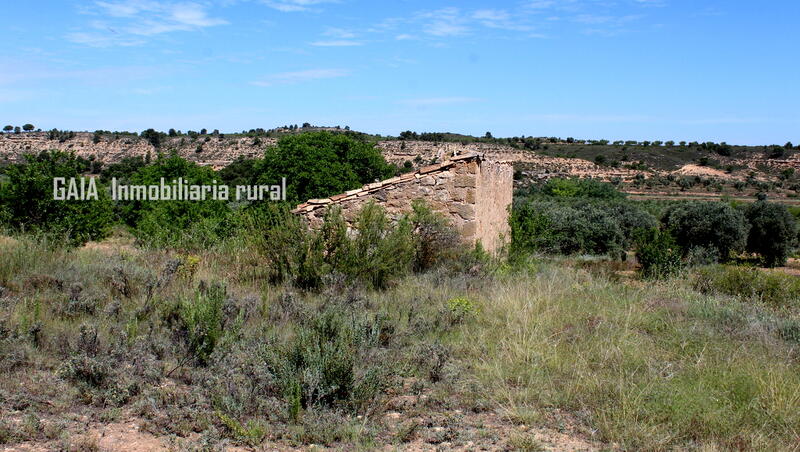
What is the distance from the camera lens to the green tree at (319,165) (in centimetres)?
2092

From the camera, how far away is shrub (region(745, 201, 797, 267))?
87.4ft

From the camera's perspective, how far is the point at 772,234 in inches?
1058

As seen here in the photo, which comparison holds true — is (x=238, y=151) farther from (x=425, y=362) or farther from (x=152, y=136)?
(x=425, y=362)

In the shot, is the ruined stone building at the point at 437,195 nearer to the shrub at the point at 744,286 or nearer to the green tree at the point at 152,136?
the shrub at the point at 744,286

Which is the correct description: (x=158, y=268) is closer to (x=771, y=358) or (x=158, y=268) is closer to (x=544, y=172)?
(x=771, y=358)

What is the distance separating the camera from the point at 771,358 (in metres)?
4.68

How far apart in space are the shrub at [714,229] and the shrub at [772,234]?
63 cm

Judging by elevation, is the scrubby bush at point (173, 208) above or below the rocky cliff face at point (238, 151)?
below

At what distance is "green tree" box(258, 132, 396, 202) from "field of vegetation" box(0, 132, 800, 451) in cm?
1193

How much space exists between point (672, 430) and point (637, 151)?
234 feet

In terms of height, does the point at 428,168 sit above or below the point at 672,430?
above

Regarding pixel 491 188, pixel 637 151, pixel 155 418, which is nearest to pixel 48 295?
pixel 155 418

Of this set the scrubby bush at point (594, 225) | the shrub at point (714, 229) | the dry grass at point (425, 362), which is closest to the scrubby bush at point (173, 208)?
the dry grass at point (425, 362)

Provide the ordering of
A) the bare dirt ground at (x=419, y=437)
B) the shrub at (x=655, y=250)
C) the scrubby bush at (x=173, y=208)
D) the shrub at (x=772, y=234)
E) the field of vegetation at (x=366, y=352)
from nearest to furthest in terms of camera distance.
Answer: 1. the bare dirt ground at (x=419, y=437)
2. the field of vegetation at (x=366, y=352)
3. the scrubby bush at (x=173, y=208)
4. the shrub at (x=655, y=250)
5. the shrub at (x=772, y=234)
